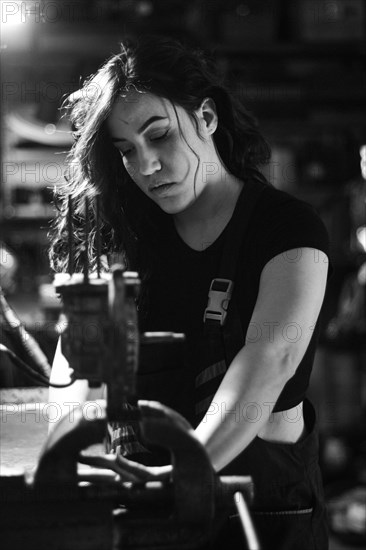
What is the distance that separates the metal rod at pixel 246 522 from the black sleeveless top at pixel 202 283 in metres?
0.39

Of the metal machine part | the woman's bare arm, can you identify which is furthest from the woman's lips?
the metal machine part

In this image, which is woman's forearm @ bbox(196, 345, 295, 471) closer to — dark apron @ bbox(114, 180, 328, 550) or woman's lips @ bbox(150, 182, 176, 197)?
dark apron @ bbox(114, 180, 328, 550)

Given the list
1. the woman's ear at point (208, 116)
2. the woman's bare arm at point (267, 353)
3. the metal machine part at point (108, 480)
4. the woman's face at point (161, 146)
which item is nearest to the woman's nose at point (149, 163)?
the woman's face at point (161, 146)

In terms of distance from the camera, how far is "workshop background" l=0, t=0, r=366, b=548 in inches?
135

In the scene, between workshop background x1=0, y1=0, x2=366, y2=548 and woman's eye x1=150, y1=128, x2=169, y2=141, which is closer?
woman's eye x1=150, y1=128, x2=169, y2=141

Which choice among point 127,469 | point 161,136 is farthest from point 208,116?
point 127,469

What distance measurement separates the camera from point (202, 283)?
1.33 meters

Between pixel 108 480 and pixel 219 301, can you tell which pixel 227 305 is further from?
pixel 108 480

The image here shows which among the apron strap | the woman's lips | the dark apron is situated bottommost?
the dark apron

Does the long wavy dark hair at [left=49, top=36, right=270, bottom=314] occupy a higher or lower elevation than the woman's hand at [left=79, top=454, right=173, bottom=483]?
higher

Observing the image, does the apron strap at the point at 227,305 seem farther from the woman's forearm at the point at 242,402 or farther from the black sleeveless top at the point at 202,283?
the woman's forearm at the point at 242,402

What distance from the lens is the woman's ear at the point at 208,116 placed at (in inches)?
52.9

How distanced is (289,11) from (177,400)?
2888 mm

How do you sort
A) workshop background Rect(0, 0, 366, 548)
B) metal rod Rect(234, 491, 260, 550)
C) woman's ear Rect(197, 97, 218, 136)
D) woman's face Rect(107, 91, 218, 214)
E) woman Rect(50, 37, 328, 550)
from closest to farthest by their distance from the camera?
metal rod Rect(234, 491, 260, 550), woman Rect(50, 37, 328, 550), woman's face Rect(107, 91, 218, 214), woman's ear Rect(197, 97, 218, 136), workshop background Rect(0, 0, 366, 548)
